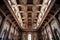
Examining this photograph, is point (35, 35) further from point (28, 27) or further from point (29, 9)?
point (29, 9)

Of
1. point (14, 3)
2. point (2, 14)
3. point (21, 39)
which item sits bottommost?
point (21, 39)

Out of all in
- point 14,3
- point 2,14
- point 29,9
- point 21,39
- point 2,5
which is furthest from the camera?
point 21,39

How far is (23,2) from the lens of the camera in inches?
291

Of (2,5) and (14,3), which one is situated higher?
(14,3)

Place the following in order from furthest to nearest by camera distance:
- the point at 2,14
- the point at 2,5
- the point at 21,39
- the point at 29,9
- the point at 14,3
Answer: the point at 21,39 < the point at 29,9 < the point at 14,3 < the point at 2,14 < the point at 2,5

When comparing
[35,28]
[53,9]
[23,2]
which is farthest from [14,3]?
[35,28]

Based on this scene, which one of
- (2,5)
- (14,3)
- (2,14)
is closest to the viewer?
(2,5)

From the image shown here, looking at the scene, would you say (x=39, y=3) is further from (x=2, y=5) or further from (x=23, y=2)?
(x=2, y=5)

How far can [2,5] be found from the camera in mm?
6281

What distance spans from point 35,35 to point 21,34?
7.15 feet

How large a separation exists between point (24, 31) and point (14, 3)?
7743mm

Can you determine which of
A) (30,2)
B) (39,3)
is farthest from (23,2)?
(39,3)

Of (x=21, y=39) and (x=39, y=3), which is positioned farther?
(x=21, y=39)

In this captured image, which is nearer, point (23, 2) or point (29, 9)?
point (23, 2)
